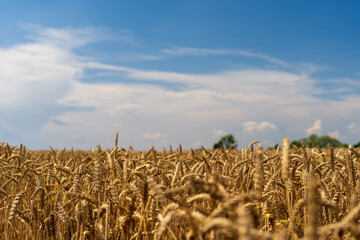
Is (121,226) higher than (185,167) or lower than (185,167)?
lower

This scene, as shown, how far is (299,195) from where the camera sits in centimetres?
471

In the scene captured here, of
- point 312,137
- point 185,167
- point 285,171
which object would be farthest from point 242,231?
point 312,137

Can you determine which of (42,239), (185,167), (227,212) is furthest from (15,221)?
(227,212)

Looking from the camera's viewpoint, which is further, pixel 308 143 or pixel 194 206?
pixel 308 143

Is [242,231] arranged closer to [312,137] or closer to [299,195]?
[299,195]

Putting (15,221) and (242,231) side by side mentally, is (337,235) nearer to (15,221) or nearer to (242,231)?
(242,231)

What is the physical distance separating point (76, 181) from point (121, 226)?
531 millimetres

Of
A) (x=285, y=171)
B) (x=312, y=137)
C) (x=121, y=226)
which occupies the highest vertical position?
(x=312, y=137)

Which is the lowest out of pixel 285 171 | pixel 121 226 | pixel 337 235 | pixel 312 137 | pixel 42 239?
pixel 42 239

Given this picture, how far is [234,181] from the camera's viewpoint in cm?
366

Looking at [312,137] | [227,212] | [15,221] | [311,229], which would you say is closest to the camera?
[311,229]

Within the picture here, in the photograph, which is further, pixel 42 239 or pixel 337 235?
pixel 42 239

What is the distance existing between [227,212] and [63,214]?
1719 millimetres

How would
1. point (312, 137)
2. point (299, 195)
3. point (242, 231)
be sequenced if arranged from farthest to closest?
point (312, 137) < point (299, 195) < point (242, 231)
